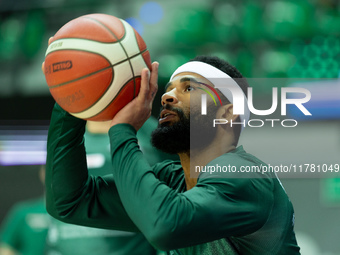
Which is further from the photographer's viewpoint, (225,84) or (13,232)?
(13,232)

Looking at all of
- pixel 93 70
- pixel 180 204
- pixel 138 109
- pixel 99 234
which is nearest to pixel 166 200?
pixel 180 204

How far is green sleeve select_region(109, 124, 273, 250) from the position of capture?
2.03 metres

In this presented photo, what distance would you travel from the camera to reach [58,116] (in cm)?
257

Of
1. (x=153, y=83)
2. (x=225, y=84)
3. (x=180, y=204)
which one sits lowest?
(x=180, y=204)

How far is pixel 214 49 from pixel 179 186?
4.01m

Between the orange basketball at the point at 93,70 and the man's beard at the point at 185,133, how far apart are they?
24cm

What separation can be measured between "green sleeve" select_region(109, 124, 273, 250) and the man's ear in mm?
474

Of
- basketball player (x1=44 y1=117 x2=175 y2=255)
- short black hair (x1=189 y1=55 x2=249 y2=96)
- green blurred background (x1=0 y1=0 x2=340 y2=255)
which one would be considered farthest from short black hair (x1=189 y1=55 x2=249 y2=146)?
green blurred background (x1=0 y1=0 x2=340 y2=255)

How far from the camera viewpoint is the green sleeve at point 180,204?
2029 mm

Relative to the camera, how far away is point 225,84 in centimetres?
267

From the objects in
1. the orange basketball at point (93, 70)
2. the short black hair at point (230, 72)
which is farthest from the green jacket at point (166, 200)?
the short black hair at point (230, 72)

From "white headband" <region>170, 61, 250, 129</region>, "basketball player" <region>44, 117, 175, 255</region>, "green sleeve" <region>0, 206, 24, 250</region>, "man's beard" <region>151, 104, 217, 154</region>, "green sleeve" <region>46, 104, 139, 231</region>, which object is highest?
"white headband" <region>170, 61, 250, 129</region>

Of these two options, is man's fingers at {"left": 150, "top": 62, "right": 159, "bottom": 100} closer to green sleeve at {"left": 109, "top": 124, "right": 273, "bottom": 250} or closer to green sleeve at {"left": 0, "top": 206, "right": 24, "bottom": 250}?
green sleeve at {"left": 109, "top": 124, "right": 273, "bottom": 250}

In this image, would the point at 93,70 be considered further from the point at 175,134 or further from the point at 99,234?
the point at 99,234
